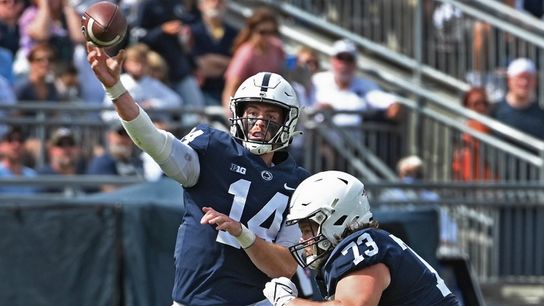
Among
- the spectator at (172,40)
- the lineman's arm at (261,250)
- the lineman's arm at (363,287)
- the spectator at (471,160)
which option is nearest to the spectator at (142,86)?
the spectator at (172,40)

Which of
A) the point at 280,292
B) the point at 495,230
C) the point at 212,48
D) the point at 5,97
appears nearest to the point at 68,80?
the point at 5,97

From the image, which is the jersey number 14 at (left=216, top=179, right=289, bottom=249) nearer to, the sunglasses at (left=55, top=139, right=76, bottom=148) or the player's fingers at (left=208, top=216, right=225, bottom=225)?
the player's fingers at (left=208, top=216, right=225, bottom=225)

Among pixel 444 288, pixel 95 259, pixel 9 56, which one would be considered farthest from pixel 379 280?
pixel 9 56

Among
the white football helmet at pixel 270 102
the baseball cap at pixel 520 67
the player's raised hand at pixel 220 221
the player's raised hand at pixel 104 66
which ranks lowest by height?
the player's raised hand at pixel 220 221

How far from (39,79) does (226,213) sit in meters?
6.14

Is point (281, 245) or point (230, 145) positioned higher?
point (230, 145)

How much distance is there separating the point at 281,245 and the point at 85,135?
570cm

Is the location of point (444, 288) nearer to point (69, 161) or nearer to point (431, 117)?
point (69, 161)

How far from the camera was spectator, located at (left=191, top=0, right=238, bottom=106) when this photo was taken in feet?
45.9

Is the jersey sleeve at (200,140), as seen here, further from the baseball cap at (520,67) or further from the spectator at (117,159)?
the baseball cap at (520,67)

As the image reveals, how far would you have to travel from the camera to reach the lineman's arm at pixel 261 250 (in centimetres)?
650

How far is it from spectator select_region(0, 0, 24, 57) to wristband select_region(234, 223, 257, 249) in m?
7.26

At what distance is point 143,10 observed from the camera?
13.8 m

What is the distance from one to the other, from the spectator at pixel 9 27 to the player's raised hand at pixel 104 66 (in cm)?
688
